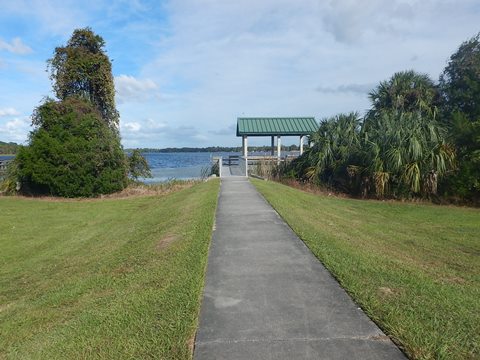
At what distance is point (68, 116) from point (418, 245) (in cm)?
1841

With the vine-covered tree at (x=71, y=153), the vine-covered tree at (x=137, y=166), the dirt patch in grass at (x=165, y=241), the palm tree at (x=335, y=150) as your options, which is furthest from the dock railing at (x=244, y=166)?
the dirt patch in grass at (x=165, y=241)

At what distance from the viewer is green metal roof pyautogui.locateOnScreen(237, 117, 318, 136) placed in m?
28.2

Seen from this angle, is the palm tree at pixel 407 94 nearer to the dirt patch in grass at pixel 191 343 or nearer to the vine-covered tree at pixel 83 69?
the vine-covered tree at pixel 83 69

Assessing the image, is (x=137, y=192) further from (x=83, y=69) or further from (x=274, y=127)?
(x=274, y=127)

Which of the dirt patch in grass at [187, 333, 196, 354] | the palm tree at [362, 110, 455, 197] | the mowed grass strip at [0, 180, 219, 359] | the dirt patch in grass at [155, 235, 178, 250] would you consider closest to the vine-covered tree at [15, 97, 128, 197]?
the mowed grass strip at [0, 180, 219, 359]

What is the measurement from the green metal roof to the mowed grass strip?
16.5 m

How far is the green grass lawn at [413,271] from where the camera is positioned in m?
3.67

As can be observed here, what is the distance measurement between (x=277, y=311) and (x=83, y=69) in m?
23.6

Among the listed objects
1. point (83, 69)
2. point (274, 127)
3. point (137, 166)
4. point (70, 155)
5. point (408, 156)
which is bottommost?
point (137, 166)

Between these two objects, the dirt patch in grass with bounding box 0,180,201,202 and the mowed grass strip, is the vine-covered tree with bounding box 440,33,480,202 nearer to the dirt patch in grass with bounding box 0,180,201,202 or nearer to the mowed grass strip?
the mowed grass strip

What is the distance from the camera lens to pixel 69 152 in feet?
65.0

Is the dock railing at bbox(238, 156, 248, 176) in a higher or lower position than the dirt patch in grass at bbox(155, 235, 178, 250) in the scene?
higher

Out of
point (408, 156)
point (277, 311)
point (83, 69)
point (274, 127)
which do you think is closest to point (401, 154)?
point (408, 156)

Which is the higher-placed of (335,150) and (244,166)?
(335,150)
